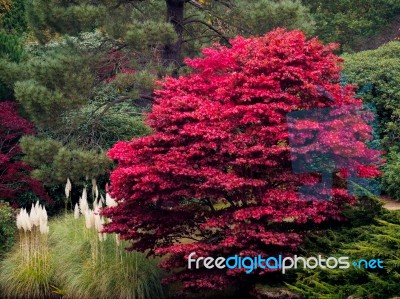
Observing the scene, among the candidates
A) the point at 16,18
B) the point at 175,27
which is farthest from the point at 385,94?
the point at 16,18

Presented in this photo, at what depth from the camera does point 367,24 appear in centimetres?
2444

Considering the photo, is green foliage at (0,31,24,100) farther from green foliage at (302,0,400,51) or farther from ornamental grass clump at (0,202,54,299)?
green foliage at (302,0,400,51)

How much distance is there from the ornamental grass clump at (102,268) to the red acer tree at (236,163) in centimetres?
63

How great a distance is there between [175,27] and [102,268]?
6.72 metres

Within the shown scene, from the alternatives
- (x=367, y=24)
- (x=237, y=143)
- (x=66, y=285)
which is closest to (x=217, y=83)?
(x=237, y=143)

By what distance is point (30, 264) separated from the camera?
35.4 feet

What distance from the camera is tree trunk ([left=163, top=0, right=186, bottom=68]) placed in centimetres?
1506

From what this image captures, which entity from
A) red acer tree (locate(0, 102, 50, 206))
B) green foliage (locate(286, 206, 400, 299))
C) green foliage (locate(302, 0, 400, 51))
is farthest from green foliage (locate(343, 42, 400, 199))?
green foliage (locate(302, 0, 400, 51))

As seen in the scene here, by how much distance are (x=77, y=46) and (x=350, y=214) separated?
23.4 ft

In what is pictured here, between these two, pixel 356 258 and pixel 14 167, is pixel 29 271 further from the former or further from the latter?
pixel 356 258

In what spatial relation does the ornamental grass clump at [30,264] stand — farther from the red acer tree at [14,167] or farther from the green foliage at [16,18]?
the green foliage at [16,18]

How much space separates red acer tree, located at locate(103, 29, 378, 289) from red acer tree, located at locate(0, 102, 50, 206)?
16.0 ft

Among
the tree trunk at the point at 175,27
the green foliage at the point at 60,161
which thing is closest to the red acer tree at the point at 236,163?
the green foliage at the point at 60,161

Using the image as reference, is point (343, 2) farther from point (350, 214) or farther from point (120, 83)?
point (350, 214)
